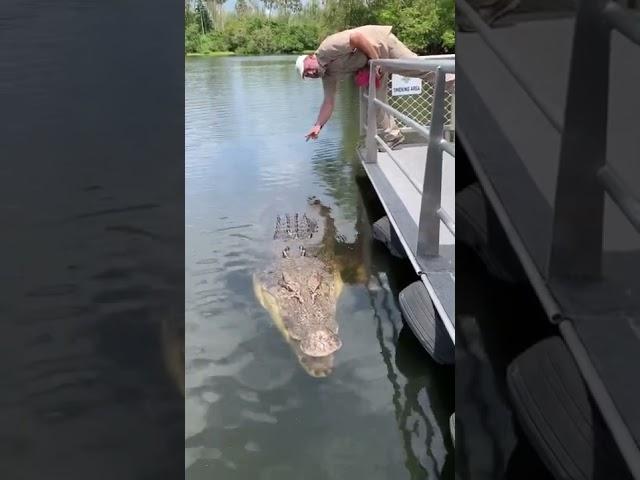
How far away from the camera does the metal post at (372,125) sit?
6.21 m

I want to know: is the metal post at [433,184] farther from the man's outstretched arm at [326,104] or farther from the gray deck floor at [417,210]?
the man's outstretched arm at [326,104]

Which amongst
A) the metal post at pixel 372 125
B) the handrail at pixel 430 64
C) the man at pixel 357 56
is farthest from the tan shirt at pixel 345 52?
the handrail at pixel 430 64

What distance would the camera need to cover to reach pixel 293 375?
3.22 meters

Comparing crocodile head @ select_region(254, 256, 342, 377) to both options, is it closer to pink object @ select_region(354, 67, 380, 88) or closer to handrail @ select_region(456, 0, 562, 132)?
handrail @ select_region(456, 0, 562, 132)

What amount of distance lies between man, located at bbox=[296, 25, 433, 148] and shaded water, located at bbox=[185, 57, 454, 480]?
2.93ft

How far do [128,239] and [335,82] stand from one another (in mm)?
6677

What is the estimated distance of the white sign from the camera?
237 inches

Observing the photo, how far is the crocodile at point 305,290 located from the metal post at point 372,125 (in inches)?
43.0

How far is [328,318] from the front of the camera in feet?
12.1

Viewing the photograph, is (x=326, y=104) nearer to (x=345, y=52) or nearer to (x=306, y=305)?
(x=345, y=52)

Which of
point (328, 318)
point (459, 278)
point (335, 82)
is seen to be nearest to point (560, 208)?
point (459, 278)

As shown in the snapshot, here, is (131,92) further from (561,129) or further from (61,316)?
(561,129)

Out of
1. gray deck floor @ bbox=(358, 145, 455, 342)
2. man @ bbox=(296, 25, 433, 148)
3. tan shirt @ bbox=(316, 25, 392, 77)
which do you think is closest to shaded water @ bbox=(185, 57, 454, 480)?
Answer: gray deck floor @ bbox=(358, 145, 455, 342)

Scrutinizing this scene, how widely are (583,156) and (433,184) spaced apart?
8.95 feet
